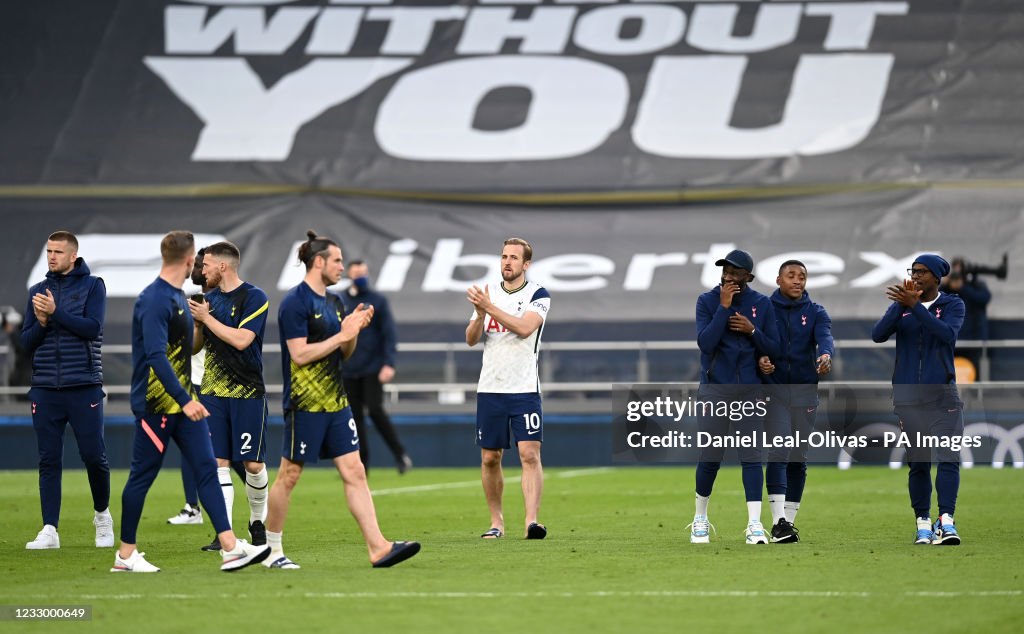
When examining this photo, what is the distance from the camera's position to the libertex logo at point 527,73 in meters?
28.0

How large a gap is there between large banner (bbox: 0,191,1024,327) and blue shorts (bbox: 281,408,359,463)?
15.2m

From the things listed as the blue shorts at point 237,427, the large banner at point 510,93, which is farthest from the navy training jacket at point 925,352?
the large banner at point 510,93

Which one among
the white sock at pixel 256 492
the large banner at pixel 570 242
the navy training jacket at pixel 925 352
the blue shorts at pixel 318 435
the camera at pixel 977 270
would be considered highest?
the large banner at pixel 570 242

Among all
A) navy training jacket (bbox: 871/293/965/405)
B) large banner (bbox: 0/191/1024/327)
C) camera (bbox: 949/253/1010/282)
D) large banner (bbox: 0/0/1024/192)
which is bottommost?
navy training jacket (bbox: 871/293/965/405)

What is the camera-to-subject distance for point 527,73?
29469mm

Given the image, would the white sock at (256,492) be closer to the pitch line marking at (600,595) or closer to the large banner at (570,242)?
the pitch line marking at (600,595)

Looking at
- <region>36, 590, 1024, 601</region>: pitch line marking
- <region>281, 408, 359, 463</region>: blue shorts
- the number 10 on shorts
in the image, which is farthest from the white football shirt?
<region>36, 590, 1024, 601</region>: pitch line marking

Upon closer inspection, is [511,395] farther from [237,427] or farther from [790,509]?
[237,427]

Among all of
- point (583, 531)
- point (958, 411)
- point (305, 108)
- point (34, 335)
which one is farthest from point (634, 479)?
point (305, 108)

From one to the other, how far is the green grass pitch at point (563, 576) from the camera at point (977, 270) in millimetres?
5484

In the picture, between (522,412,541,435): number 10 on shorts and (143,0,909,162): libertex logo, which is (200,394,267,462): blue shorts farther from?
(143,0,909,162): libertex logo

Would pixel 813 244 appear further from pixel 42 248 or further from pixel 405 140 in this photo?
pixel 42 248

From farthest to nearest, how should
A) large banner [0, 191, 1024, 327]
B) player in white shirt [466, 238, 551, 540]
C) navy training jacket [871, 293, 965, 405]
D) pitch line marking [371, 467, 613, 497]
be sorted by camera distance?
1. large banner [0, 191, 1024, 327]
2. pitch line marking [371, 467, 613, 497]
3. player in white shirt [466, 238, 551, 540]
4. navy training jacket [871, 293, 965, 405]

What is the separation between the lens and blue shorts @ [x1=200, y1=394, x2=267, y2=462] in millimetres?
10586
